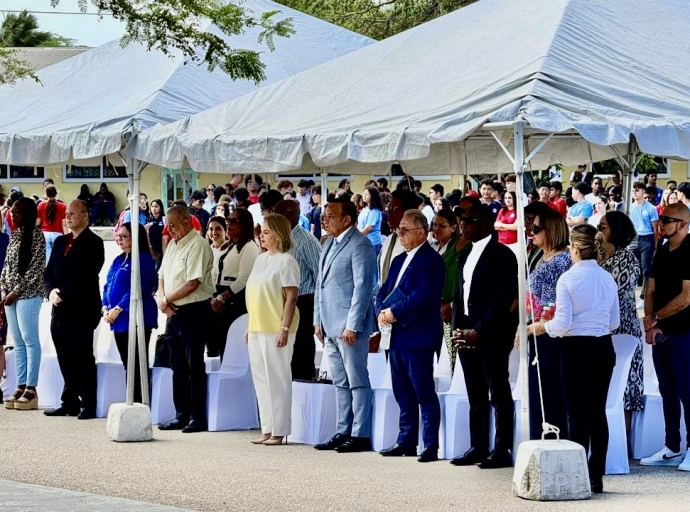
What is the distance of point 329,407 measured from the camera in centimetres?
1119

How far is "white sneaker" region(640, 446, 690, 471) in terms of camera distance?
390 inches

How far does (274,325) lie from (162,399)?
1.87 metres

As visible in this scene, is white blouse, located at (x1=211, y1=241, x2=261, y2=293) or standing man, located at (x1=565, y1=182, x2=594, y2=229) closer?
white blouse, located at (x1=211, y1=241, x2=261, y2=293)

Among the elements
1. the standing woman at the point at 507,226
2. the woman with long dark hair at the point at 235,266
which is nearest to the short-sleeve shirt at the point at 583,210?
the standing woman at the point at 507,226

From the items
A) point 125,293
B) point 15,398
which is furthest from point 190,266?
point 15,398

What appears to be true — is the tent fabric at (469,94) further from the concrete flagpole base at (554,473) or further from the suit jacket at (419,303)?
the concrete flagpole base at (554,473)

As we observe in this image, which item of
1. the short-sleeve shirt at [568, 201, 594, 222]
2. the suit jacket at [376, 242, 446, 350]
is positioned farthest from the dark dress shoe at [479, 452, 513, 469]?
the short-sleeve shirt at [568, 201, 594, 222]

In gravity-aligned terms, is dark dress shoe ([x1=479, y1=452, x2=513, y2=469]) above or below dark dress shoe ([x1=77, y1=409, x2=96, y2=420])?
below

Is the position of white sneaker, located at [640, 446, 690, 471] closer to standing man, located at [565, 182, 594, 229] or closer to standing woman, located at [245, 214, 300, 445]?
standing woman, located at [245, 214, 300, 445]

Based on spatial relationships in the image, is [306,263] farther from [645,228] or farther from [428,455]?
[645,228]

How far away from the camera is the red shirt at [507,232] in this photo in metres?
17.6

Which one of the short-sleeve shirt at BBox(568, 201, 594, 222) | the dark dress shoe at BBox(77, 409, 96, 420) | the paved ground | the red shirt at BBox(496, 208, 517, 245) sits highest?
the short-sleeve shirt at BBox(568, 201, 594, 222)

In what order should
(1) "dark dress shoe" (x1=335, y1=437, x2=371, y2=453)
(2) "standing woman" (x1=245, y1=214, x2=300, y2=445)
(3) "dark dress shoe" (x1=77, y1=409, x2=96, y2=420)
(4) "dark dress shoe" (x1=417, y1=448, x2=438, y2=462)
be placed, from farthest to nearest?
(3) "dark dress shoe" (x1=77, y1=409, x2=96, y2=420), (2) "standing woman" (x1=245, y1=214, x2=300, y2=445), (1) "dark dress shoe" (x1=335, y1=437, x2=371, y2=453), (4) "dark dress shoe" (x1=417, y1=448, x2=438, y2=462)

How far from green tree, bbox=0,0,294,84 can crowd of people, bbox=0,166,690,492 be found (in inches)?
51.4
